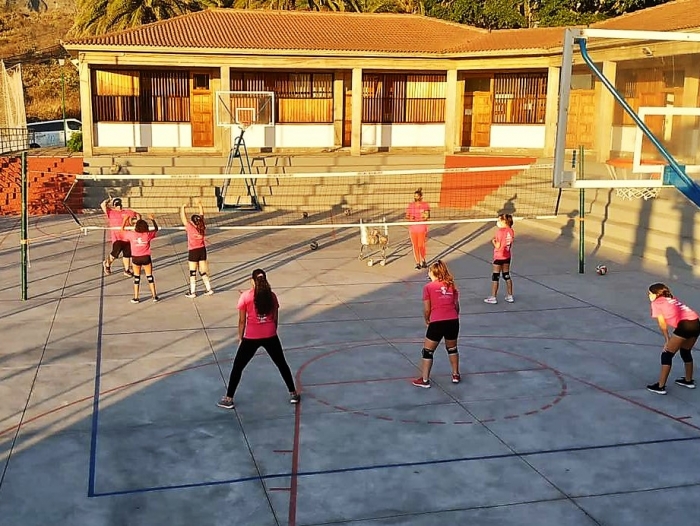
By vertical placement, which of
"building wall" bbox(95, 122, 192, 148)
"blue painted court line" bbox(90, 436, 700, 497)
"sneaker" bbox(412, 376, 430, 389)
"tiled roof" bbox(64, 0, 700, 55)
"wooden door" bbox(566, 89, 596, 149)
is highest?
"tiled roof" bbox(64, 0, 700, 55)

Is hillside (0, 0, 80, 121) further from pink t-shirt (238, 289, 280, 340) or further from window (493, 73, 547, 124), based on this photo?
pink t-shirt (238, 289, 280, 340)

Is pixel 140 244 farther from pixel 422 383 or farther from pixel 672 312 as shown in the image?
pixel 672 312

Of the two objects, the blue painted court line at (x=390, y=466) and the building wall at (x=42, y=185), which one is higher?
the building wall at (x=42, y=185)

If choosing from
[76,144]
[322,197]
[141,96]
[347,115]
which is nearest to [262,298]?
[322,197]

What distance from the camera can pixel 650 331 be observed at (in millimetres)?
11875

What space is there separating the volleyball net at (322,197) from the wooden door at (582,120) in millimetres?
8579

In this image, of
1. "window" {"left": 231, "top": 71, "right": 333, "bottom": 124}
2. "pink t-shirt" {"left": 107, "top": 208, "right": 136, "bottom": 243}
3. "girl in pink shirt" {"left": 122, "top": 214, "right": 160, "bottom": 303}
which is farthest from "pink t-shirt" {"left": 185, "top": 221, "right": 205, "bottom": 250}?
"window" {"left": 231, "top": 71, "right": 333, "bottom": 124}

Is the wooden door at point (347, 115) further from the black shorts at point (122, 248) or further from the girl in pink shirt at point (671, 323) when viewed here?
the girl in pink shirt at point (671, 323)

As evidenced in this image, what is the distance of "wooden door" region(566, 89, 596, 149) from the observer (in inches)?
499

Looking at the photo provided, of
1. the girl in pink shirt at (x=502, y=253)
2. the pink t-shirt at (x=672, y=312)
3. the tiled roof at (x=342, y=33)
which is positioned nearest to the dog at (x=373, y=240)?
the girl in pink shirt at (x=502, y=253)

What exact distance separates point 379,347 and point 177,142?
20.3 m

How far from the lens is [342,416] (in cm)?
845

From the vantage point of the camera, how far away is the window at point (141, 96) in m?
28.3

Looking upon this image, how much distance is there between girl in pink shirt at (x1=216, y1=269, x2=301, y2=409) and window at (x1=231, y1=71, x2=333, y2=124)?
22.1 m
